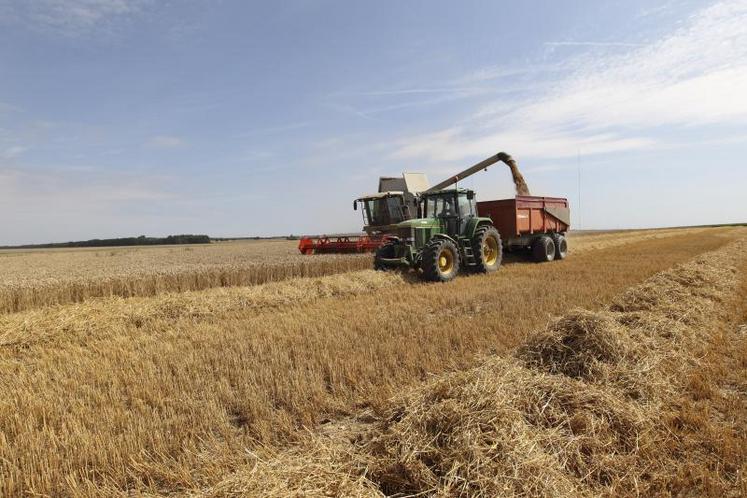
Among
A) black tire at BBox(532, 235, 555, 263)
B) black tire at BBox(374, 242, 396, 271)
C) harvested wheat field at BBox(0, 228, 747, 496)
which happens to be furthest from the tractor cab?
harvested wheat field at BBox(0, 228, 747, 496)

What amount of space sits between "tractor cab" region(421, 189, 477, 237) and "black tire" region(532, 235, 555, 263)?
4.23 m

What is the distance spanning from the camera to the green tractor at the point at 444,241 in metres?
10.7

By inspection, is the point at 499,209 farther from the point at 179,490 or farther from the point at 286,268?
the point at 179,490

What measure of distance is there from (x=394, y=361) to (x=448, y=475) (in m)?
2.15

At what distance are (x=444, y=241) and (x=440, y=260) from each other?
18.3 inches

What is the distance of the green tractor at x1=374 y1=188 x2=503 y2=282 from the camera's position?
1068cm

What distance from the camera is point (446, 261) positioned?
11.0m

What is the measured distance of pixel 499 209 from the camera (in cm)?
1392

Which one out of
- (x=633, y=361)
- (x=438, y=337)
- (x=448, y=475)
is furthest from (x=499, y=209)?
(x=448, y=475)

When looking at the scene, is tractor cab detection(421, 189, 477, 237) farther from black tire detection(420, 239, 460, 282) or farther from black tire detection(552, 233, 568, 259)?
black tire detection(552, 233, 568, 259)

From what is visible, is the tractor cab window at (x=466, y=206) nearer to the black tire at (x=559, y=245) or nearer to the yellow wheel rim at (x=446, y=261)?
the yellow wheel rim at (x=446, y=261)

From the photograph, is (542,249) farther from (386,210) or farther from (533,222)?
(386,210)

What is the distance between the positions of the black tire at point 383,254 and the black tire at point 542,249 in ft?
Answer: 19.7

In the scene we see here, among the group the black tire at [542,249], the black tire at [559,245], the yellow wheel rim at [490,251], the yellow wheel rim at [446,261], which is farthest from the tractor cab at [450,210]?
the black tire at [559,245]
